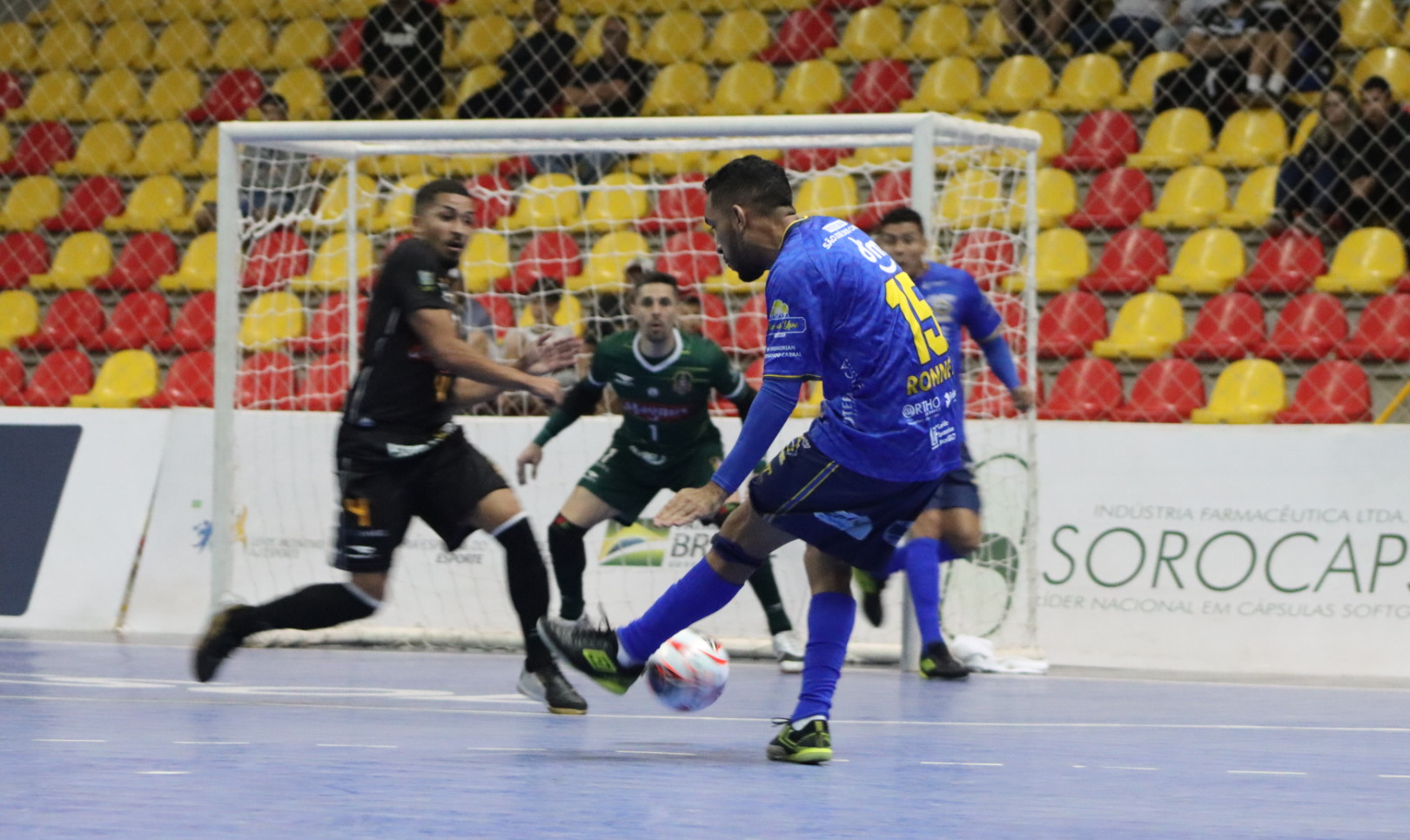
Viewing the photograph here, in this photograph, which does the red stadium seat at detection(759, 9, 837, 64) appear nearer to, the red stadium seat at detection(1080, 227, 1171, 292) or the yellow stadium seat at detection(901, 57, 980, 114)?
the yellow stadium seat at detection(901, 57, 980, 114)

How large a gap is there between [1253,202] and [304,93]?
744cm

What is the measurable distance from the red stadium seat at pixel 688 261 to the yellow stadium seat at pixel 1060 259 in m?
2.07

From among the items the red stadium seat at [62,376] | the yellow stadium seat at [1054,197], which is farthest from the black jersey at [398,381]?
the red stadium seat at [62,376]

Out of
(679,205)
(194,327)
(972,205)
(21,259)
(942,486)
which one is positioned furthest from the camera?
(21,259)

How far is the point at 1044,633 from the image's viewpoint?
9164 mm

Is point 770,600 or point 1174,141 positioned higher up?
point 1174,141

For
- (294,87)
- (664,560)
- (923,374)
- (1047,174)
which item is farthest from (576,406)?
(294,87)

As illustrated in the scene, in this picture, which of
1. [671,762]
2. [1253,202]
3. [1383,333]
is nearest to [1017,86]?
[1253,202]

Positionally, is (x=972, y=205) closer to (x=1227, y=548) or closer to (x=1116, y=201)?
(x=1116, y=201)

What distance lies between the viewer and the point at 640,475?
8.77m

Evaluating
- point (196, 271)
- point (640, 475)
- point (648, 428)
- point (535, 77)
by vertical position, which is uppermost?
point (535, 77)

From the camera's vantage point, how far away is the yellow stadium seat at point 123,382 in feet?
40.9

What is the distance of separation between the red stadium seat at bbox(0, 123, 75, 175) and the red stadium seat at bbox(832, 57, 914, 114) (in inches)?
254

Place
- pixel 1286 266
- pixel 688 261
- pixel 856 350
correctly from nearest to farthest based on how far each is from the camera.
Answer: pixel 856 350 → pixel 1286 266 → pixel 688 261
